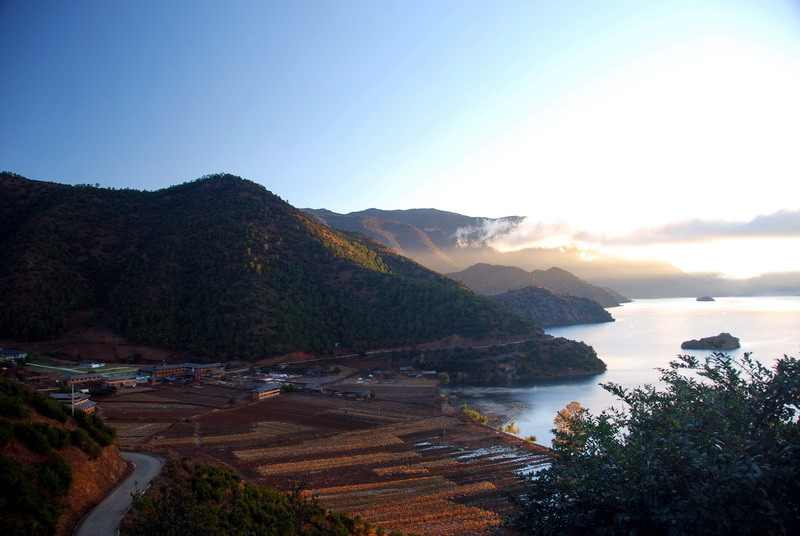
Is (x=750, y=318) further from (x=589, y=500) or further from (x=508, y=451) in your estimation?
(x=589, y=500)

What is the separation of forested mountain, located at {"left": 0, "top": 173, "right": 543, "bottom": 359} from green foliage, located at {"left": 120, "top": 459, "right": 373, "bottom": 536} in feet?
148

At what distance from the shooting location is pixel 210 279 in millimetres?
66812

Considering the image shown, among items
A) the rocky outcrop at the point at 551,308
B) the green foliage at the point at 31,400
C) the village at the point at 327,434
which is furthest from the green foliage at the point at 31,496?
the rocky outcrop at the point at 551,308

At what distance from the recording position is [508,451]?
1218 inches

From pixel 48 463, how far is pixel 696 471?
1304cm

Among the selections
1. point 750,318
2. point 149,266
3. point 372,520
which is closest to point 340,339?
point 149,266

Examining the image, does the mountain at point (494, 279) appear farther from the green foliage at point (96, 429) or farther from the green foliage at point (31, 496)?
the green foliage at point (31, 496)

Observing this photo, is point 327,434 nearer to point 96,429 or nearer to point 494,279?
point 96,429

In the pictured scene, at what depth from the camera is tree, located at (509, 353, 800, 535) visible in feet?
20.4

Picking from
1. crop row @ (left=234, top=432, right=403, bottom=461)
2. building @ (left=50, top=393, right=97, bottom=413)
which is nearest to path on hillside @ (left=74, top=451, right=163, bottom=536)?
crop row @ (left=234, top=432, right=403, bottom=461)

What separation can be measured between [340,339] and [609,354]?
41.0m

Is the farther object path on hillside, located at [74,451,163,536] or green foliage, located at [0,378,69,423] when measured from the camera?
green foliage, located at [0,378,69,423]

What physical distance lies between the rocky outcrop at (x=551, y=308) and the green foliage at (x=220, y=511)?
4544 inches

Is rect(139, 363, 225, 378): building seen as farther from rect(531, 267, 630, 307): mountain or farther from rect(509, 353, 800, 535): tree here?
rect(531, 267, 630, 307): mountain
